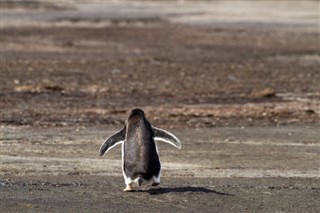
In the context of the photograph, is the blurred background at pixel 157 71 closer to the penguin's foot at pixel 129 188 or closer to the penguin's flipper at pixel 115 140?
the penguin's flipper at pixel 115 140

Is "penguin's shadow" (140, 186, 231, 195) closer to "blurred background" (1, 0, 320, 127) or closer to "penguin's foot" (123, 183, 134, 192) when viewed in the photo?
"penguin's foot" (123, 183, 134, 192)

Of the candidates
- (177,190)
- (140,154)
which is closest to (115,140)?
(140,154)

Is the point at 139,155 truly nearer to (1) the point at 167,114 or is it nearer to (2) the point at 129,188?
(2) the point at 129,188

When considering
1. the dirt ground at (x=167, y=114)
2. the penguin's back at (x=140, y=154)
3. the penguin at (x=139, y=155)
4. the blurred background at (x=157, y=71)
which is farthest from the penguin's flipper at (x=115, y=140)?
the blurred background at (x=157, y=71)

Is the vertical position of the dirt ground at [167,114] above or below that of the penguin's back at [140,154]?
below

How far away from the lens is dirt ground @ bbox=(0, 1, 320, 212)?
11984 mm

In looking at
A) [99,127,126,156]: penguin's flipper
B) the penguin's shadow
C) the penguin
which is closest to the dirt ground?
the penguin's shadow

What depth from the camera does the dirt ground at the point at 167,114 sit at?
12.0 m

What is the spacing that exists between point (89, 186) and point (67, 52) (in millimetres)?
19962

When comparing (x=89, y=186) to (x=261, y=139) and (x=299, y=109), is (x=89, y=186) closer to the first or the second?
(x=261, y=139)

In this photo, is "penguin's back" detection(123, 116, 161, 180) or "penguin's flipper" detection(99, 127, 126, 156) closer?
"penguin's back" detection(123, 116, 161, 180)

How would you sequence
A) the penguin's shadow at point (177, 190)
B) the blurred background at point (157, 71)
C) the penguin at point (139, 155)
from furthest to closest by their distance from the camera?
the blurred background at point (157, 71) < the penguin's shadow at point (177, 190) < the penguin at point (139, 155)

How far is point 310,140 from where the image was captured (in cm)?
1720

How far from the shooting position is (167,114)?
19984mm
